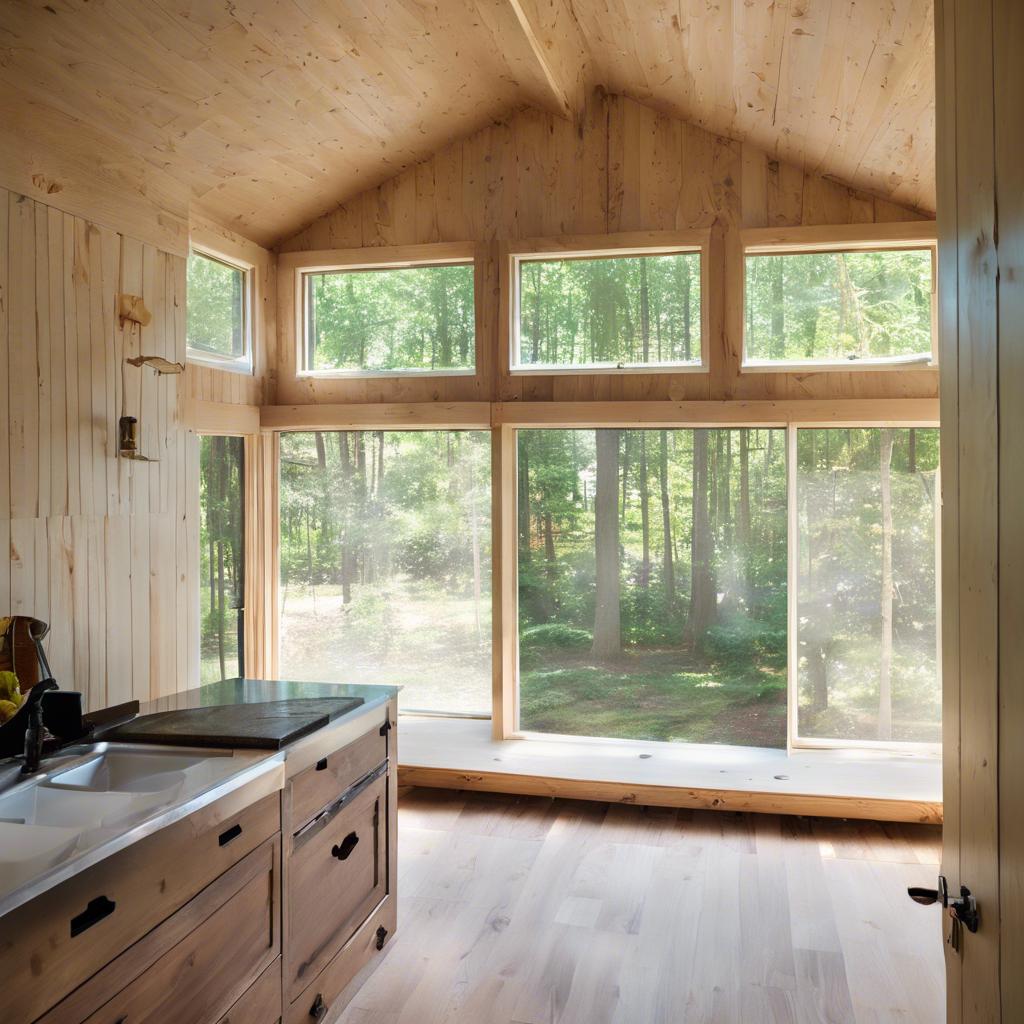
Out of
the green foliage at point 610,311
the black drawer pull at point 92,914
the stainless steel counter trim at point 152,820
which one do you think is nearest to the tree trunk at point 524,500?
the green foliage at point 610,311

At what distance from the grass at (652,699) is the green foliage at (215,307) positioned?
2268 millimetres

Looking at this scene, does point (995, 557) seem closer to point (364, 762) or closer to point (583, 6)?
point (364, 762)

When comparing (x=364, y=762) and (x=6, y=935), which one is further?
(x=364, y=762)

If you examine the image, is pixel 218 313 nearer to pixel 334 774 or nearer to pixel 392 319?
pixel 392 319

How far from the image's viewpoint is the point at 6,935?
1475 mm

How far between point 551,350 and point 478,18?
5.13ft

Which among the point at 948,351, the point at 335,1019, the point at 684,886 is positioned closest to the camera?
the point at 948,351

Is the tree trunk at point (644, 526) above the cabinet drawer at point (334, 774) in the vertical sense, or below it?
above

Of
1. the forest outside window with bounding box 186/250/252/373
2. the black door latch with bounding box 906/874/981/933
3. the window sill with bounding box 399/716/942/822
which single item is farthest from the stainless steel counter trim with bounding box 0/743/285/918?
the forest outside window with bounding box 186/250/252/373

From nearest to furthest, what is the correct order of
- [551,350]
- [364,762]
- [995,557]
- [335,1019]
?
1. [995,557]
2. [335,1019]
3. [364,762]
4. [551,350]

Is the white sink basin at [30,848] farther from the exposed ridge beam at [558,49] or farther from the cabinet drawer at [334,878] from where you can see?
the exposed ridge beam at [558,49]

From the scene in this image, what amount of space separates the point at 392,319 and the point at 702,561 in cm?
207

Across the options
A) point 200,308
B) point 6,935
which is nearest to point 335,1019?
point 6,935

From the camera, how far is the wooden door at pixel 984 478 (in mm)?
904
